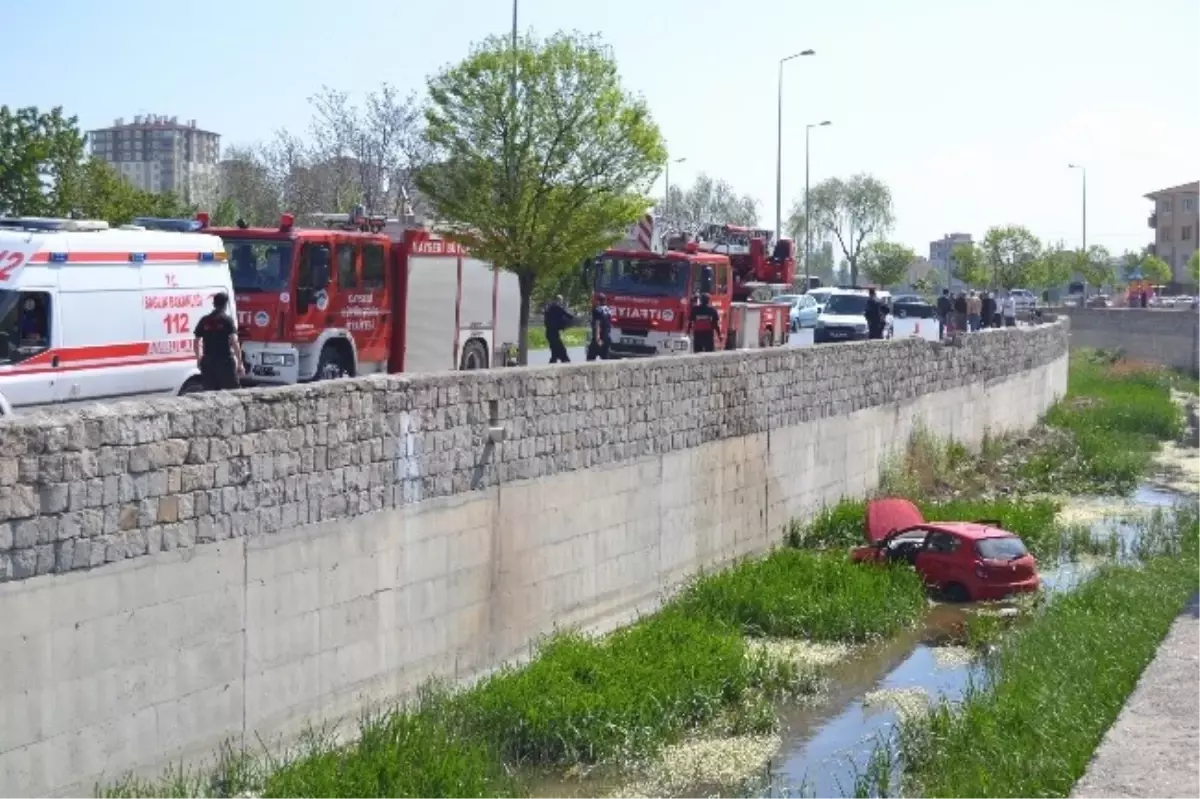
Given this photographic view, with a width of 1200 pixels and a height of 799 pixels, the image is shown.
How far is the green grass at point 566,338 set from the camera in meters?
50.2

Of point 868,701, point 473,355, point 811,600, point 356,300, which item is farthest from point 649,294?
point 868,701

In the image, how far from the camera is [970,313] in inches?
1916

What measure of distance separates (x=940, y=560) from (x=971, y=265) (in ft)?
324

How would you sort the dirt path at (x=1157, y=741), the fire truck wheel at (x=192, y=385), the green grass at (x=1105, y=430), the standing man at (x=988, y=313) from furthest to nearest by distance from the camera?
the standing man at (x=988, y=313) < the green grass at (x=1105, y=430) < the fire truck wheel at (x=192, y=385) < the dirt path at (x=1157, y=741)

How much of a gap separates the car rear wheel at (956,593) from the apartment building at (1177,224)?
12494cm

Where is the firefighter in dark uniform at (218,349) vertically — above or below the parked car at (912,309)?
below

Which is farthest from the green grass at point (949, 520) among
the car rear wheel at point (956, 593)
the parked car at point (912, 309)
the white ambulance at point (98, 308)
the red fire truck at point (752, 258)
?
the parked car at point (912, 309)

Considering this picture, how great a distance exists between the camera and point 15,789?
422 inches

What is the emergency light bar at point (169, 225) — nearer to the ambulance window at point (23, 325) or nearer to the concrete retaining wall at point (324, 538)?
the ambulance window at point (23, 325)

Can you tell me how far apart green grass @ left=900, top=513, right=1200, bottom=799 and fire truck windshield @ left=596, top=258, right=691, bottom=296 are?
1467 cm

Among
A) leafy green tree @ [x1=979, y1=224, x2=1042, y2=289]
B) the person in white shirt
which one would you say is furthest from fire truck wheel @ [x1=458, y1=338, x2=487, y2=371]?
leafy green tree @ [x1=979, y1=224, x2=1042, y2=289]

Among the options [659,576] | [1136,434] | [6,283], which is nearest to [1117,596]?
[659,576]

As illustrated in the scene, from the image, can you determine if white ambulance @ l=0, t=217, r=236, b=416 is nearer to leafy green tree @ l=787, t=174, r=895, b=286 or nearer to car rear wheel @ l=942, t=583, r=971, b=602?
car rear wheel @ l=942, t=583, r=971, b=602

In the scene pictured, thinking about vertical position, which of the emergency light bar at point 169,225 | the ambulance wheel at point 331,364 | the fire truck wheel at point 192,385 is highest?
the emergency light bar at point 169,225
